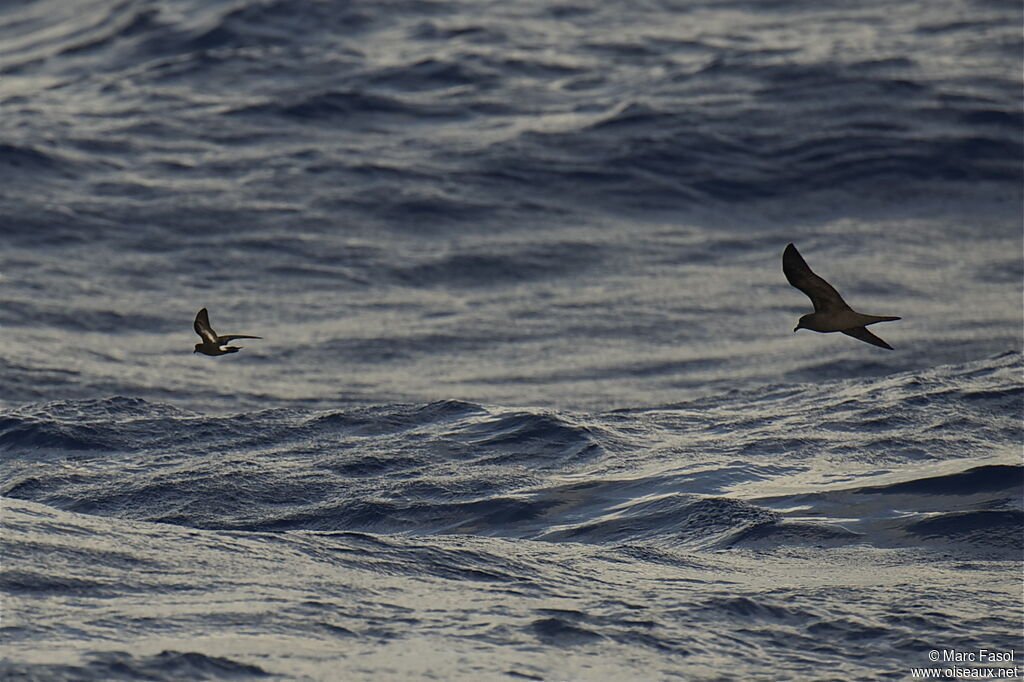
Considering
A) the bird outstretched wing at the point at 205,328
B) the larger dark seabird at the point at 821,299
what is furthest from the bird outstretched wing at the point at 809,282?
the bird outstretched wing at the point at 205,328

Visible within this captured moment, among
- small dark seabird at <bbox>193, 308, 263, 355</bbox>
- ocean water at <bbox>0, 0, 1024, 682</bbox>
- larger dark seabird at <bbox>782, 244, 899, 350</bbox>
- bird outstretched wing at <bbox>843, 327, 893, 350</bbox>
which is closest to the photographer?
larger dark seabird at <bbox>782, 244, 899, 350</bbox>

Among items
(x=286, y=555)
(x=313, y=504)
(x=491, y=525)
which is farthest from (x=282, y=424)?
(x=286, y=555)

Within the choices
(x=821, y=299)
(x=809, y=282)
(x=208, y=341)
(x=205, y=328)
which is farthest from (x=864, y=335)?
(x=205, y=328)

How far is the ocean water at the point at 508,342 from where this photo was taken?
8.55 m

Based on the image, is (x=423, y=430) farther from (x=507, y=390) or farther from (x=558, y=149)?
(x=558, y=149)

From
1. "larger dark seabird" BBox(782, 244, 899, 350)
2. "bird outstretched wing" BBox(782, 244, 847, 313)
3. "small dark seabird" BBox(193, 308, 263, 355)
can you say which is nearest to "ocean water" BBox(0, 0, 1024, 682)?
"small dark seabird" BBox(193, 308, 263, 355)

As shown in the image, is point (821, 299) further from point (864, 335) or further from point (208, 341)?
point (208, 341)

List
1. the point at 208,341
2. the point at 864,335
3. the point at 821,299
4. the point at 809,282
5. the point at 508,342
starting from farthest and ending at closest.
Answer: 1. the point at 508,342
2. the point at 208,341
3. the point at 864,335
4. the point at 821,299
5. the point at 809,282

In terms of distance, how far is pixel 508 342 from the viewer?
17.3 m

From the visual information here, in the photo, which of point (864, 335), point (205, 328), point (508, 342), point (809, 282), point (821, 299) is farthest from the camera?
point (508, 342)

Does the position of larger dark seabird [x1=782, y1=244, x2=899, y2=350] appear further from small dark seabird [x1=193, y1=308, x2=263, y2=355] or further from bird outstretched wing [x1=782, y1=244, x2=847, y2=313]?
small dark seabird [x1=193, y1=308, x2=263, y2=355]

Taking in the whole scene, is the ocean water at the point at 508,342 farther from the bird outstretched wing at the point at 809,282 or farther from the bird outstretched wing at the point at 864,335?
the bird outstretched wing at the point at 809,282

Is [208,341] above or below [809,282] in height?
below

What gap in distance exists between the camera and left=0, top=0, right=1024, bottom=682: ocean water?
8555mm
